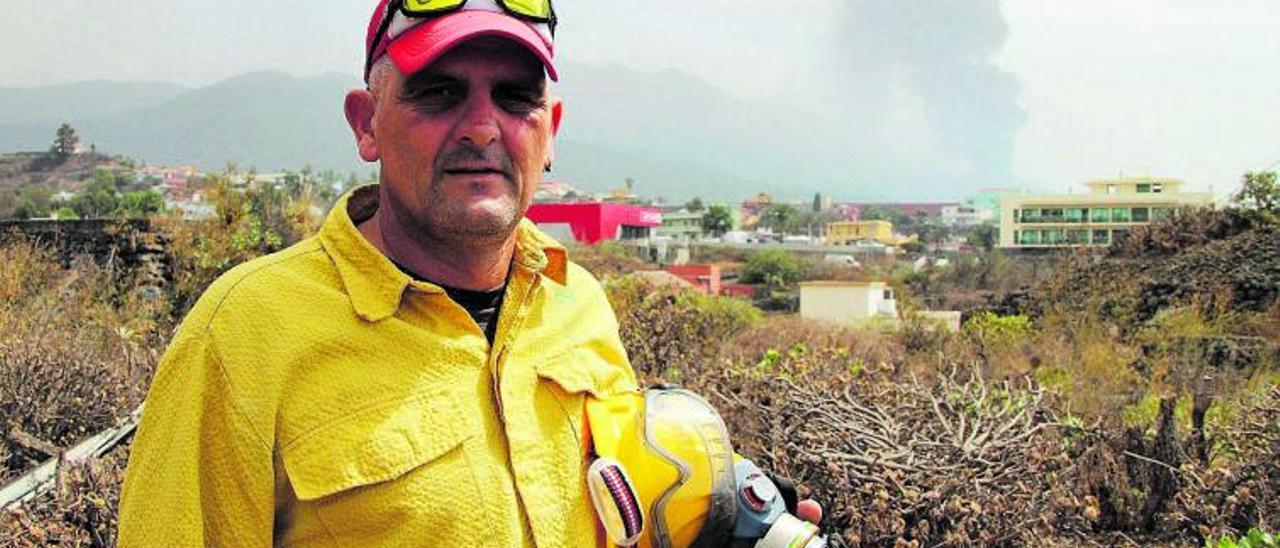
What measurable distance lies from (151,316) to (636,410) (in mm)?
11776

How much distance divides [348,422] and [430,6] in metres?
0.65

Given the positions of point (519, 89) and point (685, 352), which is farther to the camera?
point (685, 352)

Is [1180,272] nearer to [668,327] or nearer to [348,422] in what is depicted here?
[668,327]

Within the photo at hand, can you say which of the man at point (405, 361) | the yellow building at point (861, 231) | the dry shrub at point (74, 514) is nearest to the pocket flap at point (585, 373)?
the man at point (405, 361)

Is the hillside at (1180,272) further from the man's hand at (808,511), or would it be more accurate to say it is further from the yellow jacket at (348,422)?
the yellow jacket at (348,422)

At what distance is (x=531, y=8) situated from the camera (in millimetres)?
1918

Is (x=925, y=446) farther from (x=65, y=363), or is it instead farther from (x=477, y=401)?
(x=65, y=363)

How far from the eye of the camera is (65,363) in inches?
252

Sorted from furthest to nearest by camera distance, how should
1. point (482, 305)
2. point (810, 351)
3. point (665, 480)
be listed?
point (810, 351) → point (482, 305) → point (665, 480)

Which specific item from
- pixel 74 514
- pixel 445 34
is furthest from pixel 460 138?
pixel 74 514

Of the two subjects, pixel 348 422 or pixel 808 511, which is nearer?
pixel 348 422

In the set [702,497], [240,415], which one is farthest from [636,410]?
[240,415]

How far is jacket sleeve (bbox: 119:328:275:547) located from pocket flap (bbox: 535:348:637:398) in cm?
50

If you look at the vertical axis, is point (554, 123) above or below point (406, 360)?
above
